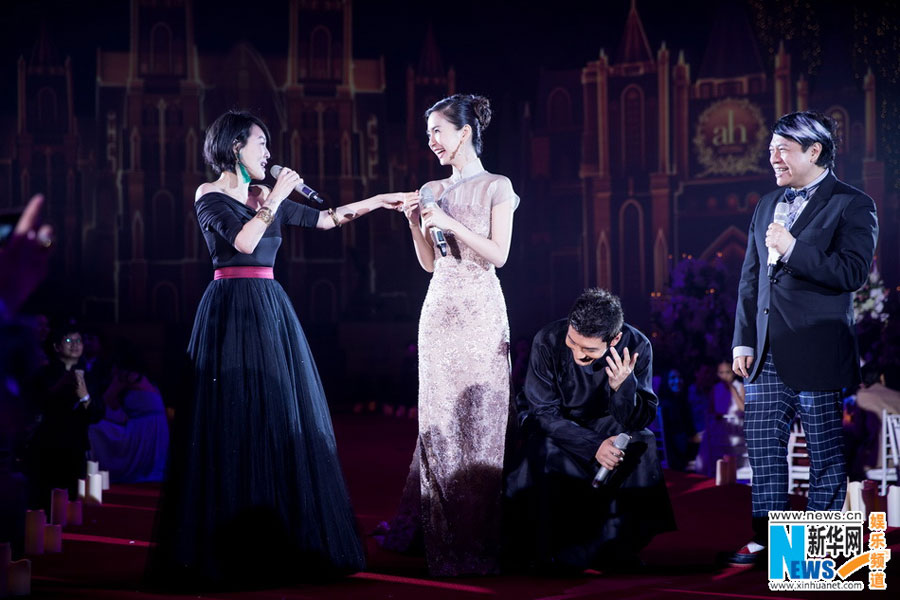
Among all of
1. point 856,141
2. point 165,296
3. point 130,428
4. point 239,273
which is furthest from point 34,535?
point 856,141

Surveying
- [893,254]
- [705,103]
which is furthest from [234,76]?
[893,254]

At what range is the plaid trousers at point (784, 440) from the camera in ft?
10.1

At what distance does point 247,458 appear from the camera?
3.01 metres

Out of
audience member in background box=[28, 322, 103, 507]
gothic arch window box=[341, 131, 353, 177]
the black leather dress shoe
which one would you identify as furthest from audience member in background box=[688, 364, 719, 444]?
gothic arch window box=[341, 131, 353, 177]

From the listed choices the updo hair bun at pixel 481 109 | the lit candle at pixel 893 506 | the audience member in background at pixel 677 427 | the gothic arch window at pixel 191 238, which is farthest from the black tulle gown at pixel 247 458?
the gothic arch window at pixel 191 238

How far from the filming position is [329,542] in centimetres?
305

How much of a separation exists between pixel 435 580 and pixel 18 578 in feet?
4.05

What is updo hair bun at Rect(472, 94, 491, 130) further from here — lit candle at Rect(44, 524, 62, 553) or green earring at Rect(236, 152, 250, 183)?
lit candle at Rect(44, 524, 62, 553)

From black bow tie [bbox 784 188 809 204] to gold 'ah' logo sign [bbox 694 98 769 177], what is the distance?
38.1 feet

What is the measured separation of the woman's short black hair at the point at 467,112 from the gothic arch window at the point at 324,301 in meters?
10.8

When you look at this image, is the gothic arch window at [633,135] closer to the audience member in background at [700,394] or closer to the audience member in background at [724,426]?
the audience member in background at [700,394]

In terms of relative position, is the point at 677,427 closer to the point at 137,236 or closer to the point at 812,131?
the point at 812,131

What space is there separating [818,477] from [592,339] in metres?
0.83

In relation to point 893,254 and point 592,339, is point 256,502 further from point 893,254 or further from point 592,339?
point 893,254
